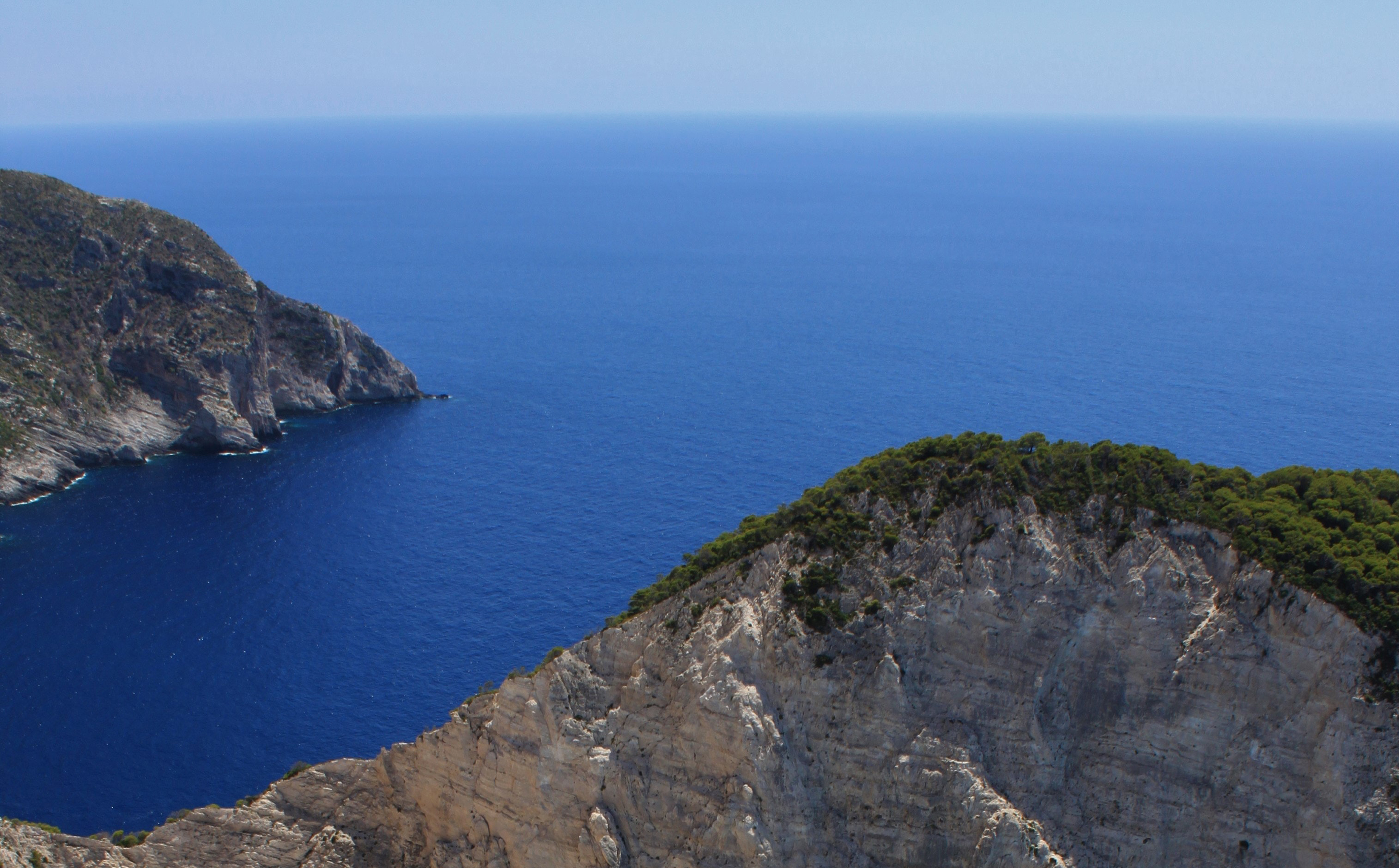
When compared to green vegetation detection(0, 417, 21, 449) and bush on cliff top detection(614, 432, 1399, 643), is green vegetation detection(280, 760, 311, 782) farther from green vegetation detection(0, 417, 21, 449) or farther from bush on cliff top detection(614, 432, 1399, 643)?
green vegetation detection(0, 417, 21, 449)

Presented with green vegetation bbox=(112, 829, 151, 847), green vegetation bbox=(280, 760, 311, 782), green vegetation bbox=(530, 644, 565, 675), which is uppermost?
green vegetation bbox=(530, 644, 565, 675)

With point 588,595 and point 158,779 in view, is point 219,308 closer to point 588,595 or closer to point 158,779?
point 588,595

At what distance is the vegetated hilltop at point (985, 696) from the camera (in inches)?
1318

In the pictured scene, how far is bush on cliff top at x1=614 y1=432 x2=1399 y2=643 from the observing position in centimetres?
3422

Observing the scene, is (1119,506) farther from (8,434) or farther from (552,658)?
(8,434)

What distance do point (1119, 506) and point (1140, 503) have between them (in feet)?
2.18

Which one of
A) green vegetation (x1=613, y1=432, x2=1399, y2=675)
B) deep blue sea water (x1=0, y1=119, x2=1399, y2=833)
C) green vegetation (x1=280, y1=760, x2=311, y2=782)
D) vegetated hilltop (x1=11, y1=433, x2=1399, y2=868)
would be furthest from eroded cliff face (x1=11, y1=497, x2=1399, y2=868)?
deep blue sea water (x1=0, y1=119, x2=1399, y2=833)

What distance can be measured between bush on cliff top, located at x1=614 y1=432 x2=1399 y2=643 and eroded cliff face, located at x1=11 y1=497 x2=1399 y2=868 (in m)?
0.65

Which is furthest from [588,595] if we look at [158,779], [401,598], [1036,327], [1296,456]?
[1036,327]

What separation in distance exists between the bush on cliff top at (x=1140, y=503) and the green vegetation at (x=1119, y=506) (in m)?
0.04

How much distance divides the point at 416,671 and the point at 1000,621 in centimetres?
4544

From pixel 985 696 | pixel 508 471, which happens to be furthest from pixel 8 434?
pixel 985 696

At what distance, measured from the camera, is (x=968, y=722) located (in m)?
34.8

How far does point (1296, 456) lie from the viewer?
102062 millimetres
